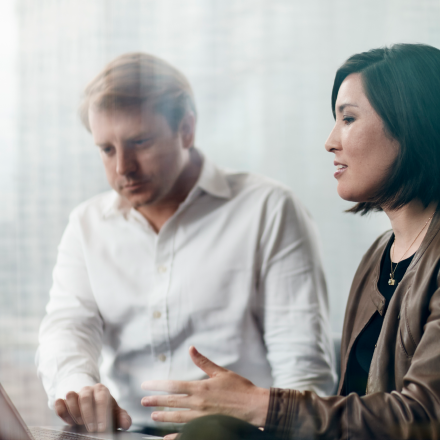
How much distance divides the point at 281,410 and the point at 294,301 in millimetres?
287

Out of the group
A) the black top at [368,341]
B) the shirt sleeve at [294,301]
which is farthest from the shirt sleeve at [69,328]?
the black top at [368,341]

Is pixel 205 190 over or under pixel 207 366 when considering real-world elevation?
over

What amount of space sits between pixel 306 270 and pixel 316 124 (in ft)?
1.11

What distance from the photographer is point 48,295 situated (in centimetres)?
Result: 119

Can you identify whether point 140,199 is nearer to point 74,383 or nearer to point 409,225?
point 74,383

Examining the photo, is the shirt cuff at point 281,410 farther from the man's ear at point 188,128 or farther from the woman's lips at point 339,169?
the man's ear at point 188,128

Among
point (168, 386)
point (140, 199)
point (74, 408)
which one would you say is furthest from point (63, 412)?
point (140, 199)

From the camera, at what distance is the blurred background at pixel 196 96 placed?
103 cm

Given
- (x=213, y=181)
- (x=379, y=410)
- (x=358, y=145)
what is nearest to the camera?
(x=379, y=410)

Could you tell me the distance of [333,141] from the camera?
973mm

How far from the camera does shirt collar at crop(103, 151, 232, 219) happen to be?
116 cm

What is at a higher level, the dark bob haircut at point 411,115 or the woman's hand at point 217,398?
the dark bob haircut at point 411,115

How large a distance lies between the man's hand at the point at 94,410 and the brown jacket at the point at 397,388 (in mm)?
404

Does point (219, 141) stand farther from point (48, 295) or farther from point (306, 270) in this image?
point (48, 295)
